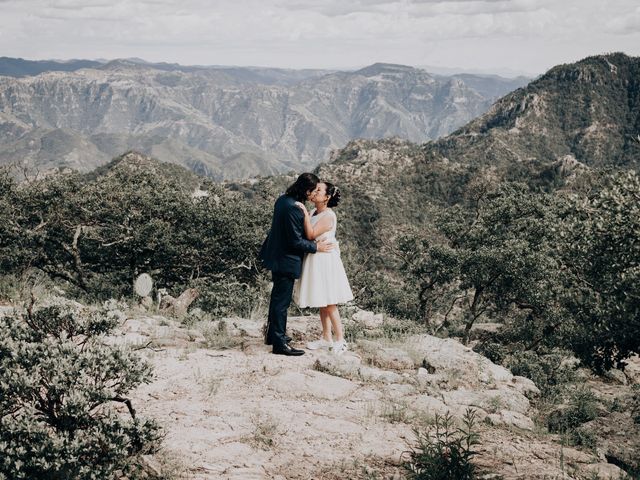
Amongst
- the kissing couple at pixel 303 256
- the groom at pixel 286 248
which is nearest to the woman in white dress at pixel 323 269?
the kissing couple at pixel 303 256

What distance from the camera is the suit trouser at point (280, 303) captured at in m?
8.35

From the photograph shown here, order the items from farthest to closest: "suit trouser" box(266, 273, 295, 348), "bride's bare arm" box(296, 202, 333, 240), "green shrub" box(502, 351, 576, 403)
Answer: "green shrub" box(502, 351, 576, 403), "suit trouser" box(266, 273, 295, 348), "bride's bare arm" box(296, 202, 333, 240)

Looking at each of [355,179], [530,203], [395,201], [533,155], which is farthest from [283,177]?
[530,203]

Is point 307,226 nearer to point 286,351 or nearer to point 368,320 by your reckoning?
point 286,351

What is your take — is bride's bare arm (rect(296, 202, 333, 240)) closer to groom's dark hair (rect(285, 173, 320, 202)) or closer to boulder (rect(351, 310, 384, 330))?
groom's dark hair (rect(285, 173, 320, 202))

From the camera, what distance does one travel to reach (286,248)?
8.14m

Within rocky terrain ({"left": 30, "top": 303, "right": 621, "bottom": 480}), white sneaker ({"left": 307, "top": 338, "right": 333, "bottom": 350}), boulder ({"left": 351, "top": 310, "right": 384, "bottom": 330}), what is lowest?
boulder ({"left": 351, "top": 310, "right": 384, "bottom": 330})

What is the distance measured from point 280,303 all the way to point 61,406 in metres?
4.06

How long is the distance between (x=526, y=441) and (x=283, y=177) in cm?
14064

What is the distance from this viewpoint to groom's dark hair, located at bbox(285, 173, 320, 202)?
7.86 meters

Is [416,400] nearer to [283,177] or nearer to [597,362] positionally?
[597,362]

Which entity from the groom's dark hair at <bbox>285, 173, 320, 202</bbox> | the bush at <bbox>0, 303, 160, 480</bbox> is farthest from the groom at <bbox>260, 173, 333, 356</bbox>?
the bush at <bbox>0, 303, 160, 480</bbox>

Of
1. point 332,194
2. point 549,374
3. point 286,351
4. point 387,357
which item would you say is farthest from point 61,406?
point 549,374

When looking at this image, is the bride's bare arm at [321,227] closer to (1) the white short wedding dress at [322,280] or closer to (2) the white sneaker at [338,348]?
(1) the white short wedding dress at [322,280]
